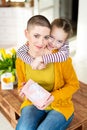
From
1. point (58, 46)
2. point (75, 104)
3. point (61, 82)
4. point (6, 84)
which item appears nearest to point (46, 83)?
point (61, 82)

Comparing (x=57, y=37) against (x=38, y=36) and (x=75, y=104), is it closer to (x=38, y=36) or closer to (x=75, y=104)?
(x=38, y=36)

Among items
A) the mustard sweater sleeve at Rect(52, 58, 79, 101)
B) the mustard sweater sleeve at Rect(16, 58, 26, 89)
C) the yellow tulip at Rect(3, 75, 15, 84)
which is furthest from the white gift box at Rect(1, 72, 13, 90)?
the mustard sweater sleeve at Rect(52, 58, 79, 101)

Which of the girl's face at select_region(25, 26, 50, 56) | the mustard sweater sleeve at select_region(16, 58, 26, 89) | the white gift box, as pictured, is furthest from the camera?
the white gift box

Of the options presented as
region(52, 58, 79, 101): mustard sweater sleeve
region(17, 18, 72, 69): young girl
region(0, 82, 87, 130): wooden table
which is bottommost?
region(0, 82, 87, 130): wooden table

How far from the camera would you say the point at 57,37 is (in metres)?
1.12

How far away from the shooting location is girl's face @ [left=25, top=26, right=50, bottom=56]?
1.11 m

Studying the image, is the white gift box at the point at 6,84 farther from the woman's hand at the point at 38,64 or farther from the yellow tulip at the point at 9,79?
the woman's hand at the point at 38,64

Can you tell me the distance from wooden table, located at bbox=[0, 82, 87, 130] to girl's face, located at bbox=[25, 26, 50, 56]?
50 cm

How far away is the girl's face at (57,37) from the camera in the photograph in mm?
1119

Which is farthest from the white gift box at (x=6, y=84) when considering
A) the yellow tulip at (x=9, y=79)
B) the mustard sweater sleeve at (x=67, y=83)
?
the mustard sweater sleeve at (x=67, y=83)

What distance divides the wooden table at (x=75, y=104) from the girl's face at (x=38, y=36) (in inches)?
19.5

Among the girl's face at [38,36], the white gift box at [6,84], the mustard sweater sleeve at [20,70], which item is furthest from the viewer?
the white gift box at [6,84]

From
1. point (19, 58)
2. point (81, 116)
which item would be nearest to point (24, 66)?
point (19, 58)

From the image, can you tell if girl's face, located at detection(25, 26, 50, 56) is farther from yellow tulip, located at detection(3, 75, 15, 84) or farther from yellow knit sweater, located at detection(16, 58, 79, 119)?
yellow tulip, located at detection(3, 75, 15, 84)
